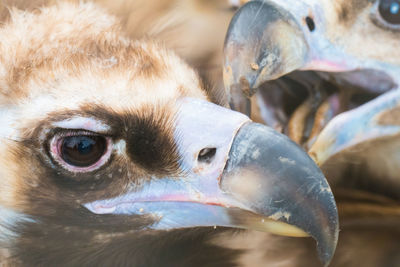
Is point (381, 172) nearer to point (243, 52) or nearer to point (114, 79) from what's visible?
point (243, 52)

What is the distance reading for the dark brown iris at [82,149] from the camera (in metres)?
1.05

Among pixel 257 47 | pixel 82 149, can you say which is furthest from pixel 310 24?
pixel 82 149

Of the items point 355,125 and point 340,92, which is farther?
point 340,92

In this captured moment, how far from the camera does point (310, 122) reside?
1.45 meters

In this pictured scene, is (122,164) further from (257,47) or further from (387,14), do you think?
(387,14)

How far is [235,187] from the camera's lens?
1.01 m

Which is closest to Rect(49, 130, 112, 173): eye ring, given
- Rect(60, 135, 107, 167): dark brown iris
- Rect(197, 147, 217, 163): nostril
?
Rect(60, 135, 107, 167): dark brown iris

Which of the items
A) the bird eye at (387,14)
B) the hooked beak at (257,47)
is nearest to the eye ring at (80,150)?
the hooked beak at (257,47)

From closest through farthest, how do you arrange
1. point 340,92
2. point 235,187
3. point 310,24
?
point 235,187
point 310,24
point 340,92

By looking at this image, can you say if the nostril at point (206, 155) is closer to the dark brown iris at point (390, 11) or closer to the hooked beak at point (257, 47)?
the hooked beak at point (257, 47)

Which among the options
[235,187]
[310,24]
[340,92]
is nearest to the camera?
[235,187]

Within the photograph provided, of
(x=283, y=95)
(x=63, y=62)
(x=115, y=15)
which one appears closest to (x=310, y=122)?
(x=283, y=95)

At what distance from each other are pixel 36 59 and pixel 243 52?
363 mm

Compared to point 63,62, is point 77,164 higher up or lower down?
lower down
